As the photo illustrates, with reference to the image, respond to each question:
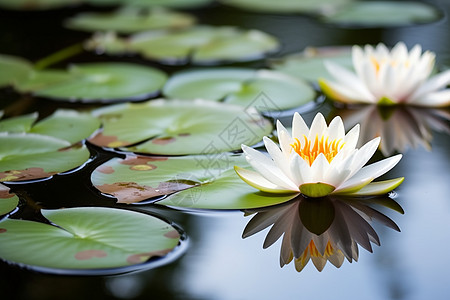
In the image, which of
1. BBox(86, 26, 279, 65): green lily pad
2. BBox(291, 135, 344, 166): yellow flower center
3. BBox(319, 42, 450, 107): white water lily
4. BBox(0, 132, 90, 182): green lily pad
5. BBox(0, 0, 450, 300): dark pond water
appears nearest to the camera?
BBox(0, 0, 450, 300): dark pond water

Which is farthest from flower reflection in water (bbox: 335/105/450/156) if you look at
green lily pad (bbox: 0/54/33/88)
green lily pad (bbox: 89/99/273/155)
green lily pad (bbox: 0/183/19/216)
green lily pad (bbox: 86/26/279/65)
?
green lily pad (bbox: 0/54/33/88)

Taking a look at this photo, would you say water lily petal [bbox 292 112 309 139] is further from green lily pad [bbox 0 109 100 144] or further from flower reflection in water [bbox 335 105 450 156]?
green lily pad [bbox 0 109 100 144]

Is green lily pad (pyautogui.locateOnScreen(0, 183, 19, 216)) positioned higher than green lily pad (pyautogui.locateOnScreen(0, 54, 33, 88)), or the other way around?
green lily pad (pyautogui.locateOnScreen(0, 54, 33, 88))

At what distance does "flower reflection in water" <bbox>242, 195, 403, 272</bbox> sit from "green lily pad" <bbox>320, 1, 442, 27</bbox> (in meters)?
1.49

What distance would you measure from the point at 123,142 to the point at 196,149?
19 centimetres

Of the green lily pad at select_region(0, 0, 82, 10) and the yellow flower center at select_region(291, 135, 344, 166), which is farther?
the green lily pad at select_region(0, 0, 82, 10)

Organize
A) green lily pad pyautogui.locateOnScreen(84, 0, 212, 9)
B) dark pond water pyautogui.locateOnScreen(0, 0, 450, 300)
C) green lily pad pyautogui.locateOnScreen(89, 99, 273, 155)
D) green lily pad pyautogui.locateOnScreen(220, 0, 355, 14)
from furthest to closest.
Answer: green lily pad pyautogui.locateOnScreen(84, 0, 212, 9) < green lily pad pyautogui.locateOnScreen(220, 0, 355, 14) < green lily pad pyautogui.locateOnScreen(89, 99, 273, 155) < dark pond water pyautogui.locateOnScreen(0, 0, 450, 300)

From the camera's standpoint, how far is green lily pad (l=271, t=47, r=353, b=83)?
2.04m

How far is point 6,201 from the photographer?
4.10 feet

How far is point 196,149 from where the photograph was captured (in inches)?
58.2

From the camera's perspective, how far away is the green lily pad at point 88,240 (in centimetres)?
105

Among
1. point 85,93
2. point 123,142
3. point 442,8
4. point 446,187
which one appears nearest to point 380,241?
point 446,187

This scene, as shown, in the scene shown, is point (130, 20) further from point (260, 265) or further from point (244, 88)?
point (260, 265)

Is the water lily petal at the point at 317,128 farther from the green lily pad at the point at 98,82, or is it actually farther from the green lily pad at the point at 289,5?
the green lily pad at the point at 289,5
